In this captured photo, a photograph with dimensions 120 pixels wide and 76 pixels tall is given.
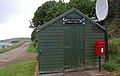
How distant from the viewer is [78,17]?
42.0 feet

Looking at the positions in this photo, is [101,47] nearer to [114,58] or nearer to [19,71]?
[114,58]

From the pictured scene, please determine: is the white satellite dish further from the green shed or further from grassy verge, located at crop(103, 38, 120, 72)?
grassy verge, located at crop(103, 38, 120, 72)

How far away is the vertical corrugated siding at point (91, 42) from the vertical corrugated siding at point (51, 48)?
135 centimetres

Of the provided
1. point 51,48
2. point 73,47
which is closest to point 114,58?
point 73,47

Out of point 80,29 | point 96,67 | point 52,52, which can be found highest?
point 80,29

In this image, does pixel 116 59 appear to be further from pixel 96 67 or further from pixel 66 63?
pixel 66 63

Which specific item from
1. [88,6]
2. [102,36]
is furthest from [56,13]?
[102,36]

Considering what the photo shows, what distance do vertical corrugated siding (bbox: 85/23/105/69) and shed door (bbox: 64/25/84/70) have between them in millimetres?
267

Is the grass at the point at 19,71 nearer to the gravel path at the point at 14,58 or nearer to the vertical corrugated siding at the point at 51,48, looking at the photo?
the vertical corrugated siding at the point at 51,48

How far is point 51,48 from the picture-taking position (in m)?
12.4

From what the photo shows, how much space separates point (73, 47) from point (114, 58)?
238 cm

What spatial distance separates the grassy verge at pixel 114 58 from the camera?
39.3ft

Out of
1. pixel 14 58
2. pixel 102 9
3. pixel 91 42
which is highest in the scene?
pixel 102 9

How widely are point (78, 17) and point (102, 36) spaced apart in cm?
165
